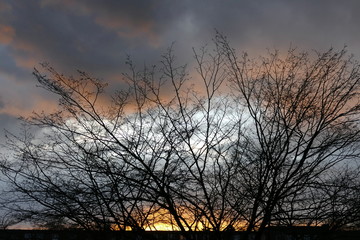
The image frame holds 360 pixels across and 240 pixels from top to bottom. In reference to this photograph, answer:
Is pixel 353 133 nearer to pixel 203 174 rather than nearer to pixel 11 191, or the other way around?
pixel 203 174

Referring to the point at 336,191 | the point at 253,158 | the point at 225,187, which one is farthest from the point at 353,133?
the point at 225,187

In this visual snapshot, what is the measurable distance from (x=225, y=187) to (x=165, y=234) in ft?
8.72

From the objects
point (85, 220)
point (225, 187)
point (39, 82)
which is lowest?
point (85, 220)

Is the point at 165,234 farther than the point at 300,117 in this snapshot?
Yes

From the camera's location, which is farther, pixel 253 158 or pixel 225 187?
pixel 253 158

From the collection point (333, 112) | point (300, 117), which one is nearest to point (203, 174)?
point (300, 117)

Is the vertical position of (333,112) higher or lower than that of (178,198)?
higher

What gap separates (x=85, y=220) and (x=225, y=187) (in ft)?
8.44

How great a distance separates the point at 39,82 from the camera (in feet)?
22.9

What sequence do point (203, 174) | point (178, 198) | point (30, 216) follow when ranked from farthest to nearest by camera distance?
1. point (203, 174)
2. point (178, 198)
3. point (30, 216)

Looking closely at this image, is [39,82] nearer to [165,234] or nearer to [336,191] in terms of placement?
[165,234]

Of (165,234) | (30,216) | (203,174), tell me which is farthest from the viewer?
(165,234)

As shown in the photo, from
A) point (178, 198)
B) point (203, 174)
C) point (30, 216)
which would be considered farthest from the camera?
point (203, 174)

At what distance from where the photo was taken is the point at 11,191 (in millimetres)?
7309
